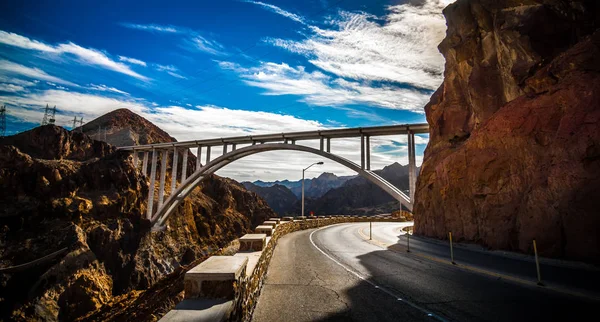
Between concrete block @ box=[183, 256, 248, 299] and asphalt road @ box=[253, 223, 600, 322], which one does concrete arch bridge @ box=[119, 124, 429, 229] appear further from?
concrete block @ box=[183, 256, 248, 299]

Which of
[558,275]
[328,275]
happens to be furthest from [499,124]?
[328,275]

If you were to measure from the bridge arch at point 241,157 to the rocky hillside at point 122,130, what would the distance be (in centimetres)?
2930

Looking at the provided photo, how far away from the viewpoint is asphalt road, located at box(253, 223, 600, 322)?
15.3ft

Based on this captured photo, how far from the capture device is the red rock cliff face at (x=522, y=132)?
9156mm

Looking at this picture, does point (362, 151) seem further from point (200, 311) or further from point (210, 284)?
point (200, 311)

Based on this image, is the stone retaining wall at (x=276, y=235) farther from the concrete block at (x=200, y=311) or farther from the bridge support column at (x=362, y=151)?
the bridge support column at (x=362, y=151)

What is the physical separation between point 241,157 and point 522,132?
30674mm

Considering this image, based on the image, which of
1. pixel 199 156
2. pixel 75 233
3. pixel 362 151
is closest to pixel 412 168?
pixel 362 151

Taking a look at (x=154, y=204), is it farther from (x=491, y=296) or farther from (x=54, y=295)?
(x=491, y=296)

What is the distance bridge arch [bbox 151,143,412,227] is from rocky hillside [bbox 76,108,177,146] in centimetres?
2930

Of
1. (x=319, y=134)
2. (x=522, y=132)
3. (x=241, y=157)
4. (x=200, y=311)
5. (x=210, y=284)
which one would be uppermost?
(x=319, y=134)

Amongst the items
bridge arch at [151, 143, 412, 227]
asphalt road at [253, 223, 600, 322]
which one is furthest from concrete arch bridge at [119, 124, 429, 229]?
asphalt road at [253, 223, 600, 322]

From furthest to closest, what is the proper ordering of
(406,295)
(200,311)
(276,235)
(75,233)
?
(75,233) < (276,235) < (406,295) < (200,311)

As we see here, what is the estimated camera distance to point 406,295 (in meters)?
5.75
